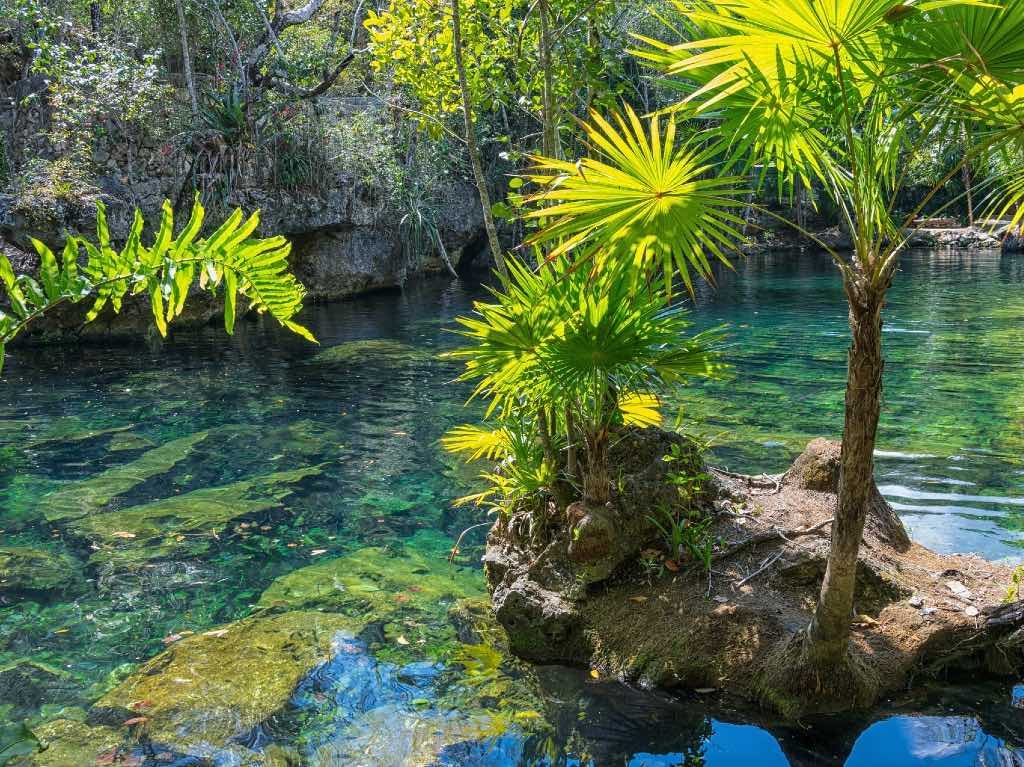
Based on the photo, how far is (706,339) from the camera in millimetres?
4254

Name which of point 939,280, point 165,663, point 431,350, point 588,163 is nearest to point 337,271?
point 431,350

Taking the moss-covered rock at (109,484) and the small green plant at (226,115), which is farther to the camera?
the small green plant at (226,115)

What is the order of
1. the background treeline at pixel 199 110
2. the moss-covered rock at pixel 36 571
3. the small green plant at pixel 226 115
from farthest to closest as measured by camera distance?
the small green plant at pixel 226 115 < the background treeline at pixel 199 110 < the moss-covered rock at pixel 36 571

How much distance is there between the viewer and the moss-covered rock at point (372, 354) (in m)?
13.3

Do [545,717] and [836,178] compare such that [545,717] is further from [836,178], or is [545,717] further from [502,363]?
[836,178]

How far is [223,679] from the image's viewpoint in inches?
165

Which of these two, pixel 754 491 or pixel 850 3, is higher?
pixel 850 3

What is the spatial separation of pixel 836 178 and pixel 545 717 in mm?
2579

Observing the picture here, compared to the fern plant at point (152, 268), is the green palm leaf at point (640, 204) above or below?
above

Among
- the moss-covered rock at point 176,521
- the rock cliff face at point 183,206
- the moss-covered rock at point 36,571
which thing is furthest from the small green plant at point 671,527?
the rock cliff face at point 183,206

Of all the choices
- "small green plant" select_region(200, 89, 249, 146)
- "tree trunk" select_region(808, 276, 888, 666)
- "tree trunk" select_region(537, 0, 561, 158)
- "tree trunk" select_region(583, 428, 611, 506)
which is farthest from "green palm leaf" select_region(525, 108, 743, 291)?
"small green plant" select_region(200, 89, 249, 146)

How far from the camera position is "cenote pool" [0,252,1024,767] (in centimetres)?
357

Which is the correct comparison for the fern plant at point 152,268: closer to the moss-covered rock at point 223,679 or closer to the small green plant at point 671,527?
the moss-covered rock at point 223,679

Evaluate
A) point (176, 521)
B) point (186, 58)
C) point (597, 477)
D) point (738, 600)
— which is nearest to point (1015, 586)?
point (738, 600)
